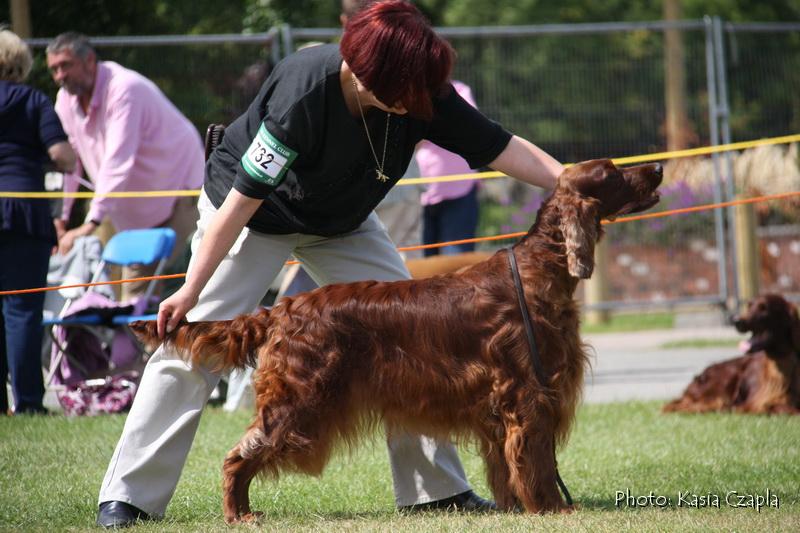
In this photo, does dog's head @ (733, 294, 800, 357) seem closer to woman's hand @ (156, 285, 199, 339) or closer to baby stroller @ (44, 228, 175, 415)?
baby stroller @ (44, 228, 175, 415)

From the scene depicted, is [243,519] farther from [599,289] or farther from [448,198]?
[599,289]

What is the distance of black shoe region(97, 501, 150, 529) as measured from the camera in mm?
3602

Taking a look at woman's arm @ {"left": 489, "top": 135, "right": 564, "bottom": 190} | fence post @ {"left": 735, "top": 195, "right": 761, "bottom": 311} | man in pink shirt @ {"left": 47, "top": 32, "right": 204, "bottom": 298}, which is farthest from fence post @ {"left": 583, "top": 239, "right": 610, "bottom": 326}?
woman's arm @ {"left": 489, "top": 135, "right": 564, "bottom": 190}

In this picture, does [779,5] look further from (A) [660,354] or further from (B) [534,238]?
(B) [534,238]

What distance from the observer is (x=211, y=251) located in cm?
360

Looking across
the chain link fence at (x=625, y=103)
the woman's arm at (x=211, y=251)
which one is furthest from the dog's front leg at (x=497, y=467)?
the chain link fence at (x=625, y=103)

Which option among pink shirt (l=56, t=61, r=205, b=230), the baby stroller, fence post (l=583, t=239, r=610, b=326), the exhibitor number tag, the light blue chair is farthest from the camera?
fence post (l=583, t=239, r=610, b=326)

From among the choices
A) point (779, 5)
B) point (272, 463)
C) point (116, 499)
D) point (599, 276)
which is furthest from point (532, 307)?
point (779, 5)

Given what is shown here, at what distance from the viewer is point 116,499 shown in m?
3.64

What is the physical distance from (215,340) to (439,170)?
414cm

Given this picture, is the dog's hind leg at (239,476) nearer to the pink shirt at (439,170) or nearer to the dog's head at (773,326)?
the pink shirt at (439,170)

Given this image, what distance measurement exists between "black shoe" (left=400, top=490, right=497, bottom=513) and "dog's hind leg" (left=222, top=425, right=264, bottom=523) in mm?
660

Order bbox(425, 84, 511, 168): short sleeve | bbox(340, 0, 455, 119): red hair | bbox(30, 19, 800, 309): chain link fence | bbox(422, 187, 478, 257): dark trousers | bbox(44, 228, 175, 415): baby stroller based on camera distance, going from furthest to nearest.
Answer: bbox(30, 19, 800, 309): chain link fence, bbox(422, 187, 478, 257): dark trousers, bbox(44, 228, 175, 415): baby stroller, bbox(425, 84, 511, 168): short sleeve, bbox(340, 0, 455, 119): red hair

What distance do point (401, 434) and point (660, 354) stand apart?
19.0 ft
